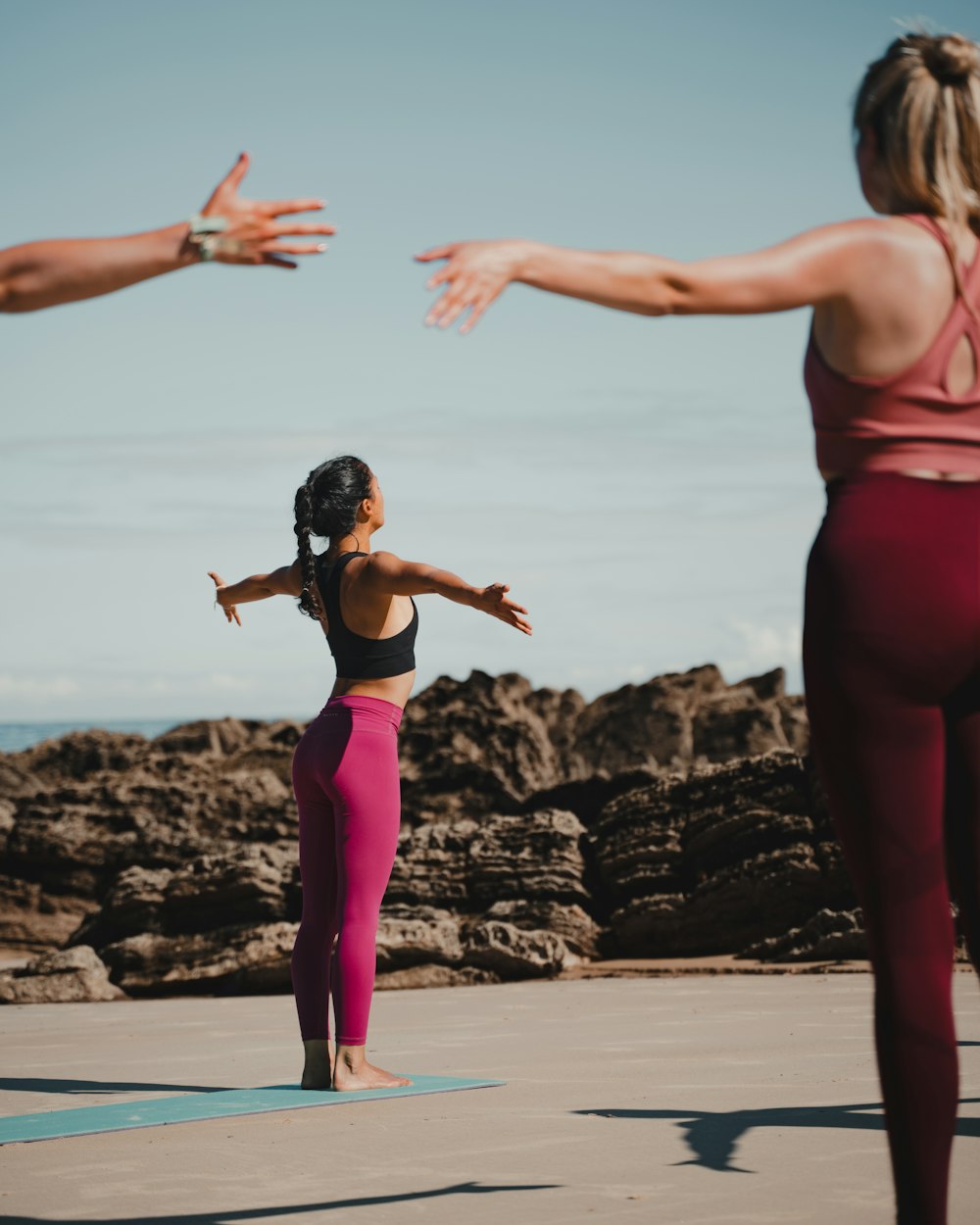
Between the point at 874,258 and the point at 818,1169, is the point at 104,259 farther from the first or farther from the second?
the point at 818,1169

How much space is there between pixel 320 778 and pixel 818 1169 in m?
2.73

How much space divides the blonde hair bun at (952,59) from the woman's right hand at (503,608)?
2.60m

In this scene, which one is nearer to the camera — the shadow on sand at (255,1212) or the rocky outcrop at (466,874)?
the shadow on sand at (255,1212)

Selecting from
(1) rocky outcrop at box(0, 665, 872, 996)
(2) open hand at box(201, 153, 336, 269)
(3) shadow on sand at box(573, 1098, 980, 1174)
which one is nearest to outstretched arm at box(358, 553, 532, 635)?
(3) shadow on sand at box(573, 1098, 980, 1174)

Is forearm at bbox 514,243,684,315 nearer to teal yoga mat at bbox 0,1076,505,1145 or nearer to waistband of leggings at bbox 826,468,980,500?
waistband of leggings at bbox 826,468,980,500

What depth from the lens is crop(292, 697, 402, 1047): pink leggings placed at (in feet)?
20.0

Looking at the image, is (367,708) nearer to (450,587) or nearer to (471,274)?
(450,587)

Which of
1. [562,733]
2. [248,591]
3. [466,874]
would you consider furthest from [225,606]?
[562,733]

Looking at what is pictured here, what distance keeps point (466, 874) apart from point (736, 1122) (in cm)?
773

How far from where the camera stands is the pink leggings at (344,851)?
609cm

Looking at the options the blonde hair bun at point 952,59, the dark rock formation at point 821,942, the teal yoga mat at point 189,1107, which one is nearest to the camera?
the blonde hair bun at point 952,59

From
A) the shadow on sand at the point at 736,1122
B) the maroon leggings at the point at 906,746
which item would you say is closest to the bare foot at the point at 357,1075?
the shadow on sand at the point at 736,1122

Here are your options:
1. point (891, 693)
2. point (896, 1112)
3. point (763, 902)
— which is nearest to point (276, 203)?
point (891, 693)

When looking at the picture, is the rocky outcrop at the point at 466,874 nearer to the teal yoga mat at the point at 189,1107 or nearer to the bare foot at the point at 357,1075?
the bare foot at the point at 357,1075
